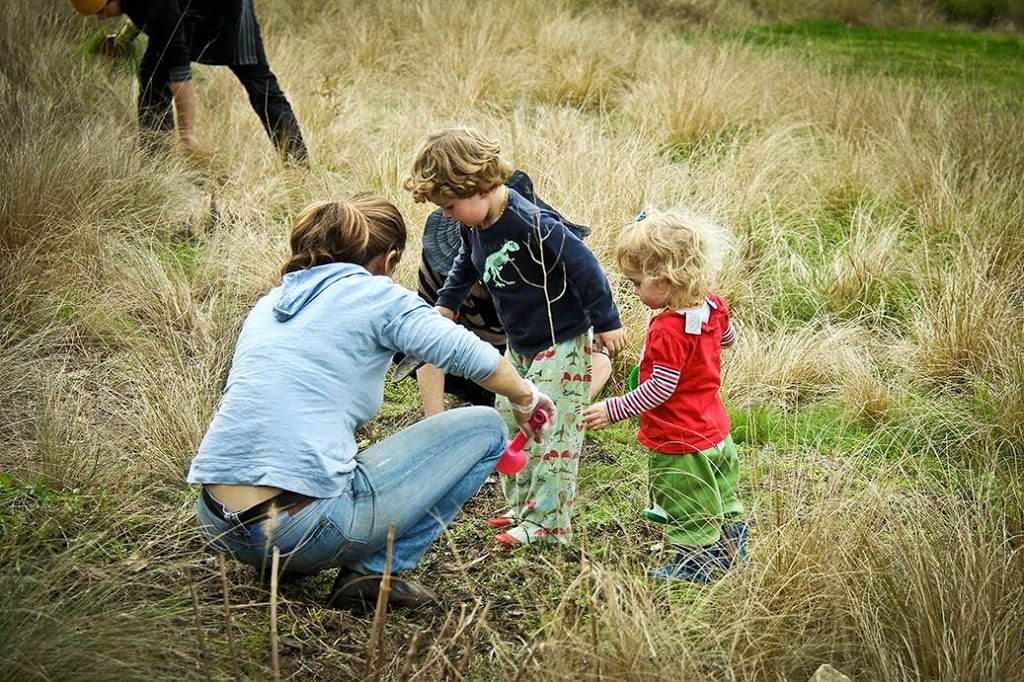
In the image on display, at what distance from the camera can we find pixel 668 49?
909cm

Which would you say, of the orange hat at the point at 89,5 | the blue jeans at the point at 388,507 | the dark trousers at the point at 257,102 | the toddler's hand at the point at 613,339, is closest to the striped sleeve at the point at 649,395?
the toddler's hand at the point at 613,339

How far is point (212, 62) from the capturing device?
6.13 m

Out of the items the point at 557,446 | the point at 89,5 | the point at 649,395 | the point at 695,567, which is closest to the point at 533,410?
the point at 649,395

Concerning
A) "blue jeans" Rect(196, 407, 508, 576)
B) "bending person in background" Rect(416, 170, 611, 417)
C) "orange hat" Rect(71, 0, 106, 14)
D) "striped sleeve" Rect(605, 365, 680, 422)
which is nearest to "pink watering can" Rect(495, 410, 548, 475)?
"blue jeans" Rect(196, 407, 508, 576)

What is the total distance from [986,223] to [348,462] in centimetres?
381

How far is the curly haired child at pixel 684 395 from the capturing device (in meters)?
2.88

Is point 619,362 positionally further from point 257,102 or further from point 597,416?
point 257,102

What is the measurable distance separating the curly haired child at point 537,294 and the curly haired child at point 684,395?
0.18 meters

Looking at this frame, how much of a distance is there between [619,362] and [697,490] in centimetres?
135

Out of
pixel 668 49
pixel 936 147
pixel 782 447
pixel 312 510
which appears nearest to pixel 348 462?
pixel 312 510

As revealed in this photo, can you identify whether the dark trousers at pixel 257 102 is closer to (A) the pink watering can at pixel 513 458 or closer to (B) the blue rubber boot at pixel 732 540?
(A) the pink watering can at pixel 513 458

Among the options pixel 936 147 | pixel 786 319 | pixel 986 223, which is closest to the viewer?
pixel 786 319

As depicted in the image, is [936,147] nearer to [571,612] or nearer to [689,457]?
[689,457]

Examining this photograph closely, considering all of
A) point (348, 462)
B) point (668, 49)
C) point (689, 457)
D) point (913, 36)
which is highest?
point (348, 462)
